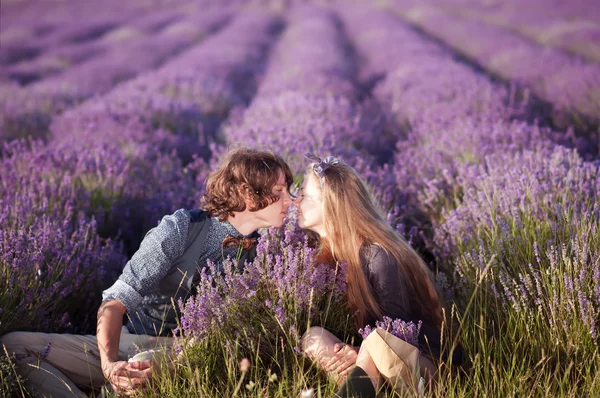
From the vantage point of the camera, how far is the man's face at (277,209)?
7.70 ft

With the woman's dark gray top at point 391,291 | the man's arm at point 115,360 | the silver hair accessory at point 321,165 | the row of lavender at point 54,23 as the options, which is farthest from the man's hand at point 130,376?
the row of lavender at point 54,23

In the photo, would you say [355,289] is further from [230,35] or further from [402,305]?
[230,35]

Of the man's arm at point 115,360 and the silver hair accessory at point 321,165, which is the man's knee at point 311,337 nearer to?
the man's arm at point 115,360

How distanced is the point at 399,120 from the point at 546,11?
11.2 metres

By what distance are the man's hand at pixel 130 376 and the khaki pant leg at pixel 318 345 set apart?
0.54 metres

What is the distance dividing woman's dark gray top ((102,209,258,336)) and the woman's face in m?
0.29

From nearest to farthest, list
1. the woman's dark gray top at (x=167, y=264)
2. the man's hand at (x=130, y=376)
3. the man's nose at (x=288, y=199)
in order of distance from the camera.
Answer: the man's hand at (x=130, y=376)
the woman's dark gray top at (x=167, y=264)
the man's nose at (x=288, y=199)

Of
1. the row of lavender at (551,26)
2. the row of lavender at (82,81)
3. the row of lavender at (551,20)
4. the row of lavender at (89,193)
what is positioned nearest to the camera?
the row of lavender at (89,193)

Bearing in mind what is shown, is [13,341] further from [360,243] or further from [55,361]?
[360,243]

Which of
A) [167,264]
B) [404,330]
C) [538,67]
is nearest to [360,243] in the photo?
[404,330]

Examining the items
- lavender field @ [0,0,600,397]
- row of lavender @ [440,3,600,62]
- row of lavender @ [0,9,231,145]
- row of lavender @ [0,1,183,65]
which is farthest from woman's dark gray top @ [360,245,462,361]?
row of lavender @ [0,1,183,65]

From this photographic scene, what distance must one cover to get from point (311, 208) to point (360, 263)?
34 centimetres

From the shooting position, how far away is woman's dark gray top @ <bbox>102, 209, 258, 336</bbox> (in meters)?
2.08

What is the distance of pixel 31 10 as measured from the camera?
13922 mm
